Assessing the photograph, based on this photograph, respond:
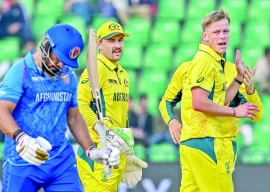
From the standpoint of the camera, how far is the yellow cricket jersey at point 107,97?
7.40 metres

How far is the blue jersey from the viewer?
222 inches

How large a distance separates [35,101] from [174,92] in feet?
6.19

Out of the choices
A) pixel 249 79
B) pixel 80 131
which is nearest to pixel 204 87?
pixel 249 79

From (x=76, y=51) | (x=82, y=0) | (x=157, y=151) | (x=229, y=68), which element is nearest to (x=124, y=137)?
(x=229, y=68)

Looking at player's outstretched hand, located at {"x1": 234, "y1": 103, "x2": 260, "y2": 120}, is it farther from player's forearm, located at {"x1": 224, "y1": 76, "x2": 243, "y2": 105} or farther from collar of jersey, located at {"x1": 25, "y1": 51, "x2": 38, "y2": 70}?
collar of jersey, located at {"x1": 25, "y1": 51, "x2": 38, "y2": 70}

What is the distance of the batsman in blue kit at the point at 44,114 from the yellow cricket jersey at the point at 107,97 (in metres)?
1.41

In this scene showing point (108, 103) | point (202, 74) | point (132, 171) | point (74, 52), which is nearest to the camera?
point (74, 52)

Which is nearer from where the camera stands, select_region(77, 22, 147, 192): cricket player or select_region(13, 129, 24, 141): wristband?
select_region(13, 129, 24, 141): wristband

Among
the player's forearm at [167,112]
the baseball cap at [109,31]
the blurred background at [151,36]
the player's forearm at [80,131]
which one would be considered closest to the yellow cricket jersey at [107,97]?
the baseball cap at [109,31]

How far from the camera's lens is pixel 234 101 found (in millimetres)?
7332

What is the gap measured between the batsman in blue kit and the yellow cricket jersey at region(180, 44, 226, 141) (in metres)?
1.07

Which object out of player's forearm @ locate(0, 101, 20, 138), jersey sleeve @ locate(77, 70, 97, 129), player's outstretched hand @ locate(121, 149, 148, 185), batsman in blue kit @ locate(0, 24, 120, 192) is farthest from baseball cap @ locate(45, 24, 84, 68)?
player's outstretched hand @ locate(121, 149, 148, 185)

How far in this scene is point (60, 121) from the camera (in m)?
5.86

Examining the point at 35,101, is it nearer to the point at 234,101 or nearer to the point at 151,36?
the point at 234,101
